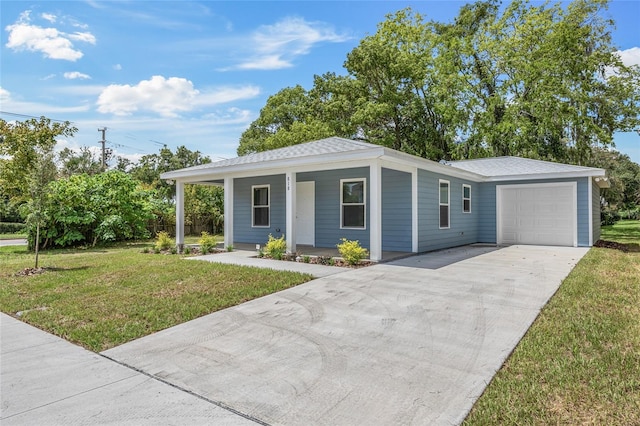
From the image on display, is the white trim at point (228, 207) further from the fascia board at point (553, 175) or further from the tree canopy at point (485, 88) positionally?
the tree canopy at point (485, 88)

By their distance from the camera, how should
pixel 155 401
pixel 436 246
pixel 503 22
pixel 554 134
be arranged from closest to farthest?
pixel 155 401 → pixel 436 246 → pixel 554 134 → pixel 503 22

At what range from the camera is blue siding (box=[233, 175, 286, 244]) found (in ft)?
40.9

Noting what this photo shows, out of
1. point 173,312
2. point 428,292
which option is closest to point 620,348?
point 428,292

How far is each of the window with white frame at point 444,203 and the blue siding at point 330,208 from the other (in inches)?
97.7

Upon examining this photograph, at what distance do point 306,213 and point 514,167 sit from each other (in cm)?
820

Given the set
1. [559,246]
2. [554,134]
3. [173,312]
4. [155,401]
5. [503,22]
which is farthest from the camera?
[503,22]

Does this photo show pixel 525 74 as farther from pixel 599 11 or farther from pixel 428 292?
pixel 428 292

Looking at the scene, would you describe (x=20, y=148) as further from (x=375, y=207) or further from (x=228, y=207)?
(x=375, y=207)

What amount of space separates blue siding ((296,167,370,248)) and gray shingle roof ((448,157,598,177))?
5937 millimetres

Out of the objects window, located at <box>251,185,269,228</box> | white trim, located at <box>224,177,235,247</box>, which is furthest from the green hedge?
white trim, located at <box>224,177,235,247</box>

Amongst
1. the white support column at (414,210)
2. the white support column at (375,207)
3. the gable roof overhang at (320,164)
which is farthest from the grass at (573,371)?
the white support column at (414,210)

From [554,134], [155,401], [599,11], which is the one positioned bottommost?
[155,401]

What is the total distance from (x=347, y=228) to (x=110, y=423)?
892cm

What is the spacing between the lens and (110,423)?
239 centimetres
